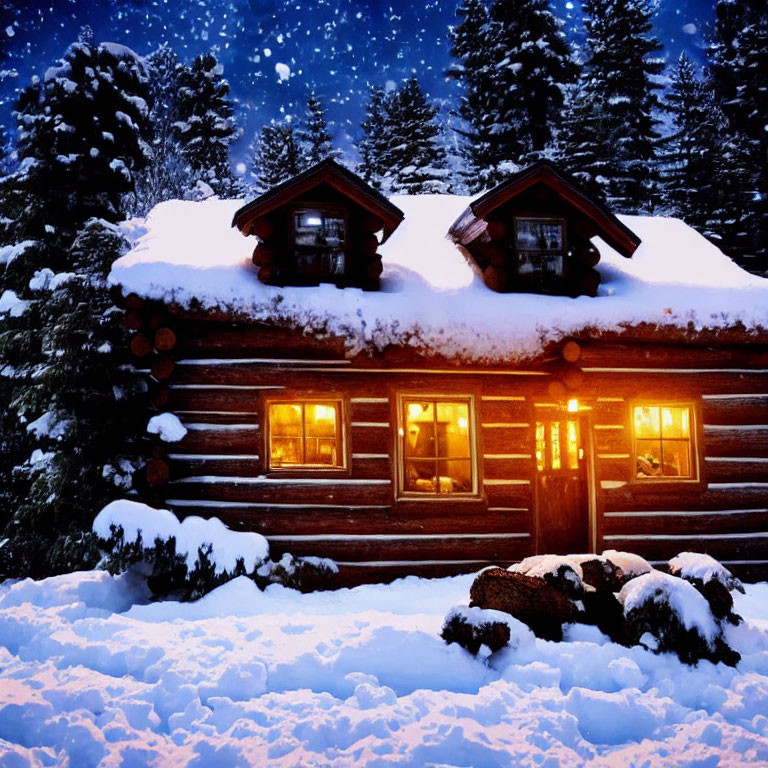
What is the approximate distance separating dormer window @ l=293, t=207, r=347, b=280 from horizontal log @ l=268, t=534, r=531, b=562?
148 inches

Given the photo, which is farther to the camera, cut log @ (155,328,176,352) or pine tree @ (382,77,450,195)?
pine tree @ (382,77,450,195)

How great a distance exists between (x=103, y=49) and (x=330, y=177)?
7.59 metres

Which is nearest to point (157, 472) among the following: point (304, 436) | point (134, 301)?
point (304, 436)

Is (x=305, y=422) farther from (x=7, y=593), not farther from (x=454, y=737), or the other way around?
(x=454, y=737)

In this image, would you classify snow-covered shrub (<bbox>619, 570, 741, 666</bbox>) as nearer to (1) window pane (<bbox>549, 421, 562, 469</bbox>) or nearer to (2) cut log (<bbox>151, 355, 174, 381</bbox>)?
(1) window pane (<bbox>549, 421, 562, 469</bbox>)

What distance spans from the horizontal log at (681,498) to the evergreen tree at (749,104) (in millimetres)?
14429

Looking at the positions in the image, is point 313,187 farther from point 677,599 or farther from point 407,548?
point 677,599

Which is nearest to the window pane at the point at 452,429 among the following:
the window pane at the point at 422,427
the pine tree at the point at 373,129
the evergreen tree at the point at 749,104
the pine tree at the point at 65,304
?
the window pane at the point at 422,427

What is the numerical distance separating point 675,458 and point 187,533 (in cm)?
750

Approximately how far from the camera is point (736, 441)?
8805 millimetres

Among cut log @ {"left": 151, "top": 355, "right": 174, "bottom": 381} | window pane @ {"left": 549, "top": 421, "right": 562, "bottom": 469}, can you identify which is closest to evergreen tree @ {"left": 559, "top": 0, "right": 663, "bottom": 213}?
window pane @ {"left": 549, "top": 421, "right": 562, "bottom": 469}

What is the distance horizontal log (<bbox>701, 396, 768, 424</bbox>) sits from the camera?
8.79 m

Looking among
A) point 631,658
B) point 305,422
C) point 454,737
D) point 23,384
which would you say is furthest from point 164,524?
point 23,384

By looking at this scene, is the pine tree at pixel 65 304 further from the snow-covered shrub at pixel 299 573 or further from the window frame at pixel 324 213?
the window frame at pixel 324 213
